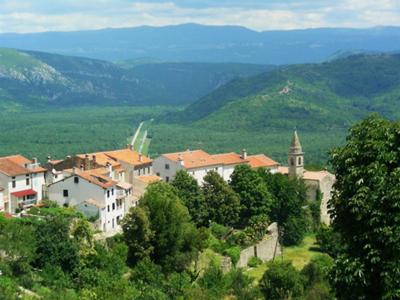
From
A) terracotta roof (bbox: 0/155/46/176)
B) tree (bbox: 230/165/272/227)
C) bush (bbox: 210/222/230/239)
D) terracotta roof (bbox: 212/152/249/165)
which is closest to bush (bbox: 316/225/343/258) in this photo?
tree (bbox: 230/165/272/227)

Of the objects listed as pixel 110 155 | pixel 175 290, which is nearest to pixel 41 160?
pixel 110 155

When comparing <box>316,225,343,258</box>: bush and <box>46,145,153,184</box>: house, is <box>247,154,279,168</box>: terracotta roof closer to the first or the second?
<box>46,145,153,184</box>: house

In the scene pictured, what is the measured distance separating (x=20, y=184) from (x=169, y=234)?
49.1 ft

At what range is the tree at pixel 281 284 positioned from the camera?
47.2m

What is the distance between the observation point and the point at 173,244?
176ft

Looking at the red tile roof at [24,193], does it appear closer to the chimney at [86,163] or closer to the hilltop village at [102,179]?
the hilltop village at [102,179]

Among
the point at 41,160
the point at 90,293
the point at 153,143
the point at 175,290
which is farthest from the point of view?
the point at 153,143

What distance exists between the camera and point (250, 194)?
6694 centimetres

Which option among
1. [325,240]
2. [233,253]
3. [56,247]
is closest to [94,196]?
[233,253]

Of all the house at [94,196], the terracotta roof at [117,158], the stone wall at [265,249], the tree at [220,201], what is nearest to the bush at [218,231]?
the tree at [220,201]

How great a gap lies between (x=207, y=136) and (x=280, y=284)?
494ft

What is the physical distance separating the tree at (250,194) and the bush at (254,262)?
5.31 meters

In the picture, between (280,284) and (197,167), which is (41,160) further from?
(280,284)

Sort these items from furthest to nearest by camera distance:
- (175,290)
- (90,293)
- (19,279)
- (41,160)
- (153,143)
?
1. (153,143)
2. (41,160)
3. (175,290)
4. (19,279)
5. (90,293)
